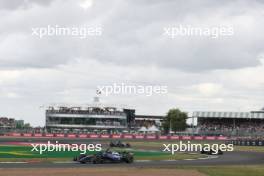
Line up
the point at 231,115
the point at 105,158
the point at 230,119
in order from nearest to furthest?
the point at 105,158 < the point at 231,115 < the point at 230,119

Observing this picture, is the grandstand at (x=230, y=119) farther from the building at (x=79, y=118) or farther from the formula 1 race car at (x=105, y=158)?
the formula 1 race car at (x=105, y=158)

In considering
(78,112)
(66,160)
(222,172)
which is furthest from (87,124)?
(222,172)

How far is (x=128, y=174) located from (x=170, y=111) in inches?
5317

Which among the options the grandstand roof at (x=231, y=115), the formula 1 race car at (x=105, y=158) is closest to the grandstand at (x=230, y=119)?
the grandstand roof at (x=231, y=115)

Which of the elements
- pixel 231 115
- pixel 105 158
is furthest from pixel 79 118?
pixel 105 158

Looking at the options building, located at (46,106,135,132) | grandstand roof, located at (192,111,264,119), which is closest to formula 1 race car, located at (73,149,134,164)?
building, located at (46,106,135,132)

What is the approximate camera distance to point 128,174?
32.5 m

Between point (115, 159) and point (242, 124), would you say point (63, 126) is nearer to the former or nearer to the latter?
point (242, 124)

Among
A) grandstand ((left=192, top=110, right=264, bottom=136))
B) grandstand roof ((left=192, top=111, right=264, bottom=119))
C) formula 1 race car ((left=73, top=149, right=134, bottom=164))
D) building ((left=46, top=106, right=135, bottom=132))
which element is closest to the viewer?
formula 1 race car ((left=73, top=149, right=134, bottom=164))

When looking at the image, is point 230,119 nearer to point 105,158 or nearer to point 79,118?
point 79,118

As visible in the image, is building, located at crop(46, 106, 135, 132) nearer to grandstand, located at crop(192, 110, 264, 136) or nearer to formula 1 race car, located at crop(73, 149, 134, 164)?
grandstand, located at crop(192, 110, 264, 136)

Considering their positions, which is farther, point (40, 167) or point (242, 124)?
point (242, 124)

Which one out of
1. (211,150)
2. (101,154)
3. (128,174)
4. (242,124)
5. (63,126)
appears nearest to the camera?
(128,174)

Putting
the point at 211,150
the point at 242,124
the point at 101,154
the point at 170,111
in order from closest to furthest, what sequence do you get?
the point at 101,154 → the point at 211,150 → the point at 242,124 → the point at 170,111
